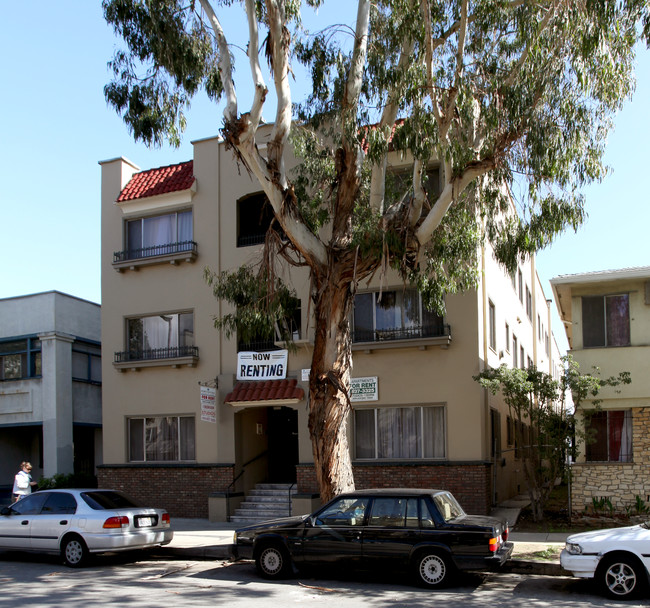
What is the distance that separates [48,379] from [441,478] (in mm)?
13394

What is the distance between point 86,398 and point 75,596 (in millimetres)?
15757

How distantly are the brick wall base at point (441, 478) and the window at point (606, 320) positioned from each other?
3854 millimetres

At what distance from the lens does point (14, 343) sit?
2519cm

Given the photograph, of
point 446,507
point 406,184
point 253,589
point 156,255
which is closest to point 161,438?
point 156,255

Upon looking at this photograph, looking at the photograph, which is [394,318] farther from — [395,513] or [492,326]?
[395,513]

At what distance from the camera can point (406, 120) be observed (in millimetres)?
13180

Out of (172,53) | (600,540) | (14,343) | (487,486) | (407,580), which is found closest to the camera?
(600,540)

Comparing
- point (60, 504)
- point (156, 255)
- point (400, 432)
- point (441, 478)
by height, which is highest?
point (156, 255)

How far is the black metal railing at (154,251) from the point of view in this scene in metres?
20.8

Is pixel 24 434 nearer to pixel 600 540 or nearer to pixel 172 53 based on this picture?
pixel 172 53

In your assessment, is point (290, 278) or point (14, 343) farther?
point (14, 343)

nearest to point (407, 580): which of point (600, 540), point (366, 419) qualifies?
point (600, 540)

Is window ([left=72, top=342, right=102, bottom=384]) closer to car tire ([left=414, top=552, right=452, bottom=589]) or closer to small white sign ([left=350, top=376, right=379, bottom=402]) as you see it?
small white sign ([left=350, top=376, right=379, bottom=402])

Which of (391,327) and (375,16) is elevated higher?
(375,16)
